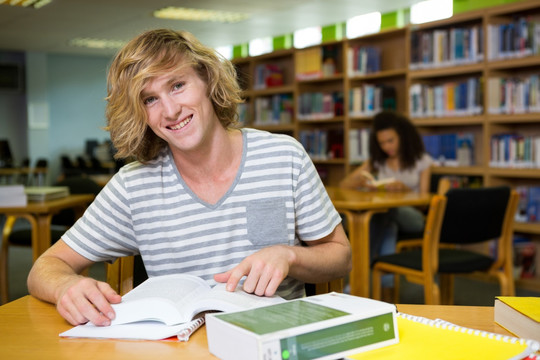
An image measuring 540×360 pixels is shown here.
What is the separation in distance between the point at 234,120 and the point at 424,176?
109 inches

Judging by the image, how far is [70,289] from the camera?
1.06m

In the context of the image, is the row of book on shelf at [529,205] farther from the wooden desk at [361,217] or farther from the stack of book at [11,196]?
the stack of book at [11,196]

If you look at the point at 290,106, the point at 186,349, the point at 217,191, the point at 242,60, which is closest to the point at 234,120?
the point at 217,191

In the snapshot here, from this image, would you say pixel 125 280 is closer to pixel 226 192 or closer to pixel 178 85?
pixel 226 192

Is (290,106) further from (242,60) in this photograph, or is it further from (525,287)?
(525,287)

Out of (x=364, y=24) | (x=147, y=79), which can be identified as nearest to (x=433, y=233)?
(x=147, y=79)

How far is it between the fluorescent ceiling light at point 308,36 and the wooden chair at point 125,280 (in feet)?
27.1

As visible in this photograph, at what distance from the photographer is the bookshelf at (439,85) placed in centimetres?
439

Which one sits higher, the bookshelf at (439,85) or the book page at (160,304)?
the bookshelf at (439,85)

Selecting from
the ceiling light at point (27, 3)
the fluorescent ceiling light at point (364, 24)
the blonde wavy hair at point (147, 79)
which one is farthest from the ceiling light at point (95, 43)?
the blonde wavy hair at point (147, 79)

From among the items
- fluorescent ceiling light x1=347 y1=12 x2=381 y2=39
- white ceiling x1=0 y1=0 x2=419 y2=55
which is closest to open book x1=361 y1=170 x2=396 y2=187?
white ceiling x1=0 y1=0 x2=419 y2=55

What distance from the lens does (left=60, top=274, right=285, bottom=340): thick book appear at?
95 cm

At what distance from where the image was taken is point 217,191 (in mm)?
1406

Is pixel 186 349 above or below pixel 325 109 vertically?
below
